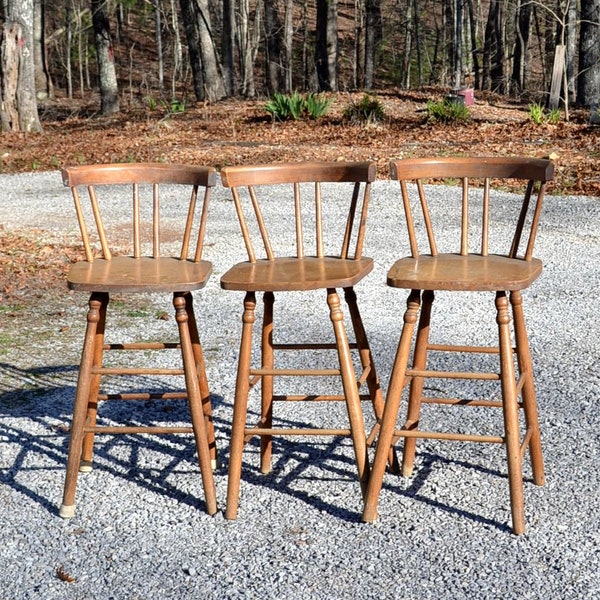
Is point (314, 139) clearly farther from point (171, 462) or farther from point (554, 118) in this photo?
point (171, 462)

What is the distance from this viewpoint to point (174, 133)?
17.5 meters

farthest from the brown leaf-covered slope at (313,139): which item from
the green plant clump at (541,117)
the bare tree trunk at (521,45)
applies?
the bare tree trunk at (521,45)

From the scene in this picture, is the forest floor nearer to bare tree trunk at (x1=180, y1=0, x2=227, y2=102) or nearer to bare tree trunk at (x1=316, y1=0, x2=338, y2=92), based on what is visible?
bare tree trunk at (x1=180, y1=0, x2=227, y2=102)

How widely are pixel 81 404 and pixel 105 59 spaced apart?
66.5ft

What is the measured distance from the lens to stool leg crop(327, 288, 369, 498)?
362 centimetres

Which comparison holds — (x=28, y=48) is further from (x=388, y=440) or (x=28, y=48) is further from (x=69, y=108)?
(x=388, y=440)

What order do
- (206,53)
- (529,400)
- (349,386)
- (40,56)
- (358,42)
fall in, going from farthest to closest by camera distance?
(358,42), (40,56), (206,53), (529,400), (349,386)

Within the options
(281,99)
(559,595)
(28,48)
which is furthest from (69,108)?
(559,595)

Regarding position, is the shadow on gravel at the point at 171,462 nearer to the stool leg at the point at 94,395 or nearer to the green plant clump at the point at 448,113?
the stool leg at the point at 94,395

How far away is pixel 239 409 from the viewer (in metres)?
3.71

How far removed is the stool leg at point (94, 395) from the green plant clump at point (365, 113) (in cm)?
1378

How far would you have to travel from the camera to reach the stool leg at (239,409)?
3.66 metres

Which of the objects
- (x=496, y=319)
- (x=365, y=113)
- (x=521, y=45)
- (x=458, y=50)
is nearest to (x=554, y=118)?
(x=365, y=113)

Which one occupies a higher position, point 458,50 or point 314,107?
point 458,50
